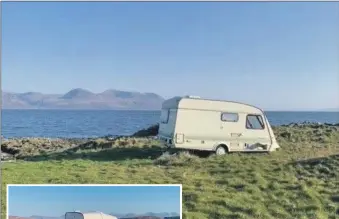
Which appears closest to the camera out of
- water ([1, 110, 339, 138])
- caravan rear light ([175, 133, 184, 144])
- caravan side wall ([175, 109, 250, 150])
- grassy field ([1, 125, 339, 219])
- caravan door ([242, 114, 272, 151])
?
grassy field ([1, 125, 339, 219])

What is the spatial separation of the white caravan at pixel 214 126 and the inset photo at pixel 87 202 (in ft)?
35.9

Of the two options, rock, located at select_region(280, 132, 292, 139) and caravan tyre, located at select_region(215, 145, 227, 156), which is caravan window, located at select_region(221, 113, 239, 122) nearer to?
caravan tyre, located at select_region(215, 145, 227, 156)

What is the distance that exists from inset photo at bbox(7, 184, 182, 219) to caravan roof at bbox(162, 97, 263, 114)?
1108 centimetres

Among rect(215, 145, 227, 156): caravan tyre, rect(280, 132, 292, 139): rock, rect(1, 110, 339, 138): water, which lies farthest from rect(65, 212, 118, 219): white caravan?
rect(1, 110, 339, 138): water

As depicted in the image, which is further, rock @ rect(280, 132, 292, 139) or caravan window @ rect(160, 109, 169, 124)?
rock @ rect(280, 132, 292, 139)

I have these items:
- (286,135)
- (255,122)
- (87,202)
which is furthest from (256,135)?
(87,202)

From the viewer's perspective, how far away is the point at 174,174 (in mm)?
10008

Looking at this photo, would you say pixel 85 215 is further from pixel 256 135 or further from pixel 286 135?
pixel 286 135

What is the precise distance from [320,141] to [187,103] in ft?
20.3

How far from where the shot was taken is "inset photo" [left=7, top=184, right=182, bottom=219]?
2.68 m

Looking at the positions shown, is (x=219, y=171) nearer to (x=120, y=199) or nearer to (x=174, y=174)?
(x=174, y=174)

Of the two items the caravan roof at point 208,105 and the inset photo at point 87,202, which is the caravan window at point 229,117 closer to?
the caravan roof at point 208,105

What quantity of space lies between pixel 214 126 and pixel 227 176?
4431 mm

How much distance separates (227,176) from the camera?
10.1m
